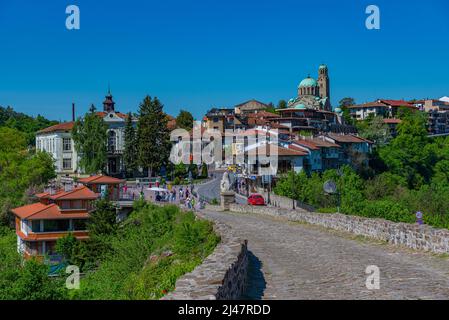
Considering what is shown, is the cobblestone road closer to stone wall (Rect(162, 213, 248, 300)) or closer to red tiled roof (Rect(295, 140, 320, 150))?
stone wall (Rect(162, 213, 248, 300))

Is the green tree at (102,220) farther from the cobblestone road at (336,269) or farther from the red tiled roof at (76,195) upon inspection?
the cobblestone road at (336,269)

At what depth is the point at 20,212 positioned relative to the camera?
37.2 metres

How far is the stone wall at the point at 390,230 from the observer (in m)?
13.6

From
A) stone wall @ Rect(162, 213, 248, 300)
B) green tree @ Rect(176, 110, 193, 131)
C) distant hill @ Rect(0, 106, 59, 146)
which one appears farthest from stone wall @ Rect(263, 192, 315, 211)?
distant hill @ Rect(0, 106, 59, 146)

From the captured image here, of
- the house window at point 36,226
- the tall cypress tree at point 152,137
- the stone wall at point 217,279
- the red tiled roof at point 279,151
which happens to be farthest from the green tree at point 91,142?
the stone wall at point 217,279

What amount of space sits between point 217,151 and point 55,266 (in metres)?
52.2

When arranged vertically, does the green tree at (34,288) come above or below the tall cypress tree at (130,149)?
below

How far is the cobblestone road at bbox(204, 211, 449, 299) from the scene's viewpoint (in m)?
9.93

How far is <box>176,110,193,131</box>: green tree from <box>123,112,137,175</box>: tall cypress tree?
2606 cm

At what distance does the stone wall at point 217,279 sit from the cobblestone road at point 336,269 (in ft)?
1.91

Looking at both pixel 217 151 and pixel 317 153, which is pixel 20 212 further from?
pixel 217 151

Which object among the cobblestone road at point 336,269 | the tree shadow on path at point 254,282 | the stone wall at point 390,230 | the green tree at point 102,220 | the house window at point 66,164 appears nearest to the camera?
the cobblestone road at point 336,269

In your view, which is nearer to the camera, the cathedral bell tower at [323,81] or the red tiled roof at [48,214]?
the red tiled roof at [48,214]
